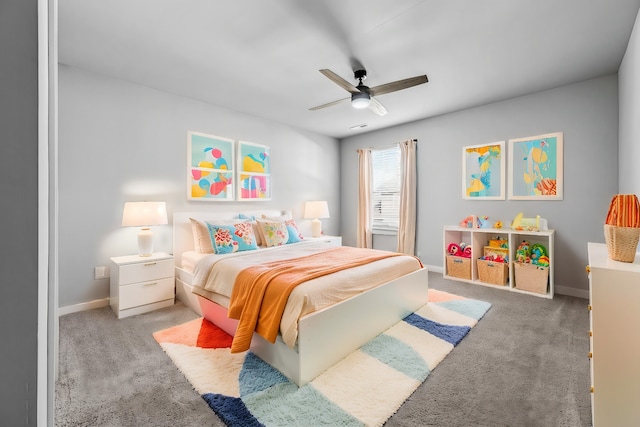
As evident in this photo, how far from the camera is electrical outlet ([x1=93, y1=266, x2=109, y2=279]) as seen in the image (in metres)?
2.95

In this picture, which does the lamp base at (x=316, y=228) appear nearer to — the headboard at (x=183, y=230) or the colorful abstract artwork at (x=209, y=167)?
the colorful abstract artwork at (x=209, y=167)

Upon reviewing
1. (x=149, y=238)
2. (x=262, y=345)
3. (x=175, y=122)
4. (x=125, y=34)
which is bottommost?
(x=262, y=345)

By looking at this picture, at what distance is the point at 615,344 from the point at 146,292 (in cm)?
350

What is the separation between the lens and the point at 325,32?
2254 millimetres

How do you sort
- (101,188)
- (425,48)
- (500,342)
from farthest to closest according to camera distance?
(101,188)
(425,48)
(500,342)

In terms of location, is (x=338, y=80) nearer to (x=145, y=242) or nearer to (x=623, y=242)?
(x=623, y=242)

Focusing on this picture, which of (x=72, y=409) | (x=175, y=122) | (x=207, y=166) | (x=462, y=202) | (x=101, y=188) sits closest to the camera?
(x=72, y=409)

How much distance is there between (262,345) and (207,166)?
2600 mm

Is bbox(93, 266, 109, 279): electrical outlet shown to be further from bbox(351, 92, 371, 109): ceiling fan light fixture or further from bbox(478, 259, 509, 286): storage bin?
bbox(478, 259, 509, 286): storage bin

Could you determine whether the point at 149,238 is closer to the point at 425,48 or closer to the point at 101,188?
the point at 101,188

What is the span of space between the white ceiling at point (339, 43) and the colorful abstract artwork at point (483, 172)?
765 mm

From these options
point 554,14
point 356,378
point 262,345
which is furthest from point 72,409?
point 554,14

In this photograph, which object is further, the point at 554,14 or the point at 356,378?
the point at 554,14

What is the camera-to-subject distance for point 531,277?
336 cm
